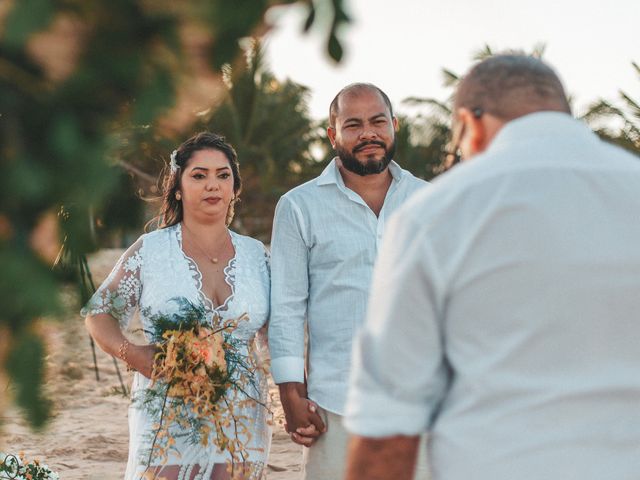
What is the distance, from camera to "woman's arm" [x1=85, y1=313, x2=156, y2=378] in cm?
442

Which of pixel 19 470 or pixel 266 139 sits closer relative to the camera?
pixel 19 470

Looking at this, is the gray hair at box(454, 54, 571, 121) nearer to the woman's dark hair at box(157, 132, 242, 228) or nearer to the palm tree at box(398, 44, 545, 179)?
the woman's dark hair at box(157, 132, 242, 228)

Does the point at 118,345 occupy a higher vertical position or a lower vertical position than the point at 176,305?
lower

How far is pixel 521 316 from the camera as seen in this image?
75.2 inches

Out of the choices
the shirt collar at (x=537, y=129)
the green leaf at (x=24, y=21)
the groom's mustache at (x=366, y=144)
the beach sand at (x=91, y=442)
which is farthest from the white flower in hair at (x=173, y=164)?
the green leaf at (x=24, y=21)

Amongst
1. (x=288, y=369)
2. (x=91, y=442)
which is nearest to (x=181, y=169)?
(x=288, y=369)

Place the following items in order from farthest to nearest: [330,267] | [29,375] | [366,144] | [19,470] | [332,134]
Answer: [19,470], [332,134], [366,144], [330,267], [29,375]

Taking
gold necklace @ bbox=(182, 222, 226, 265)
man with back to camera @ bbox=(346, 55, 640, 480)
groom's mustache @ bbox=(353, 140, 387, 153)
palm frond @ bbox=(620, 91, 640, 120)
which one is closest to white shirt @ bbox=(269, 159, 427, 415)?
groom's mustache @ bbox=(353, 140, 387, 153)

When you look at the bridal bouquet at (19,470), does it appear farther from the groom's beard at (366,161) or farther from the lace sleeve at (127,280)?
the groom's beard at (366,161)

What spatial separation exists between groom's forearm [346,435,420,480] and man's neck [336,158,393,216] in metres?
2.71

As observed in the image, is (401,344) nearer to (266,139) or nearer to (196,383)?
(196,383)

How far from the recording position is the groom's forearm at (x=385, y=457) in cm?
201

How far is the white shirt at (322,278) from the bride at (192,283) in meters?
0.23

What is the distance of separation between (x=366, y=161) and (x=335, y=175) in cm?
16
